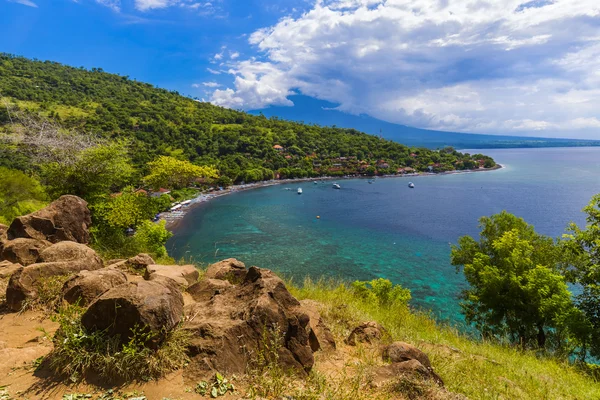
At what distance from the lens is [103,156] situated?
16297 millimetres

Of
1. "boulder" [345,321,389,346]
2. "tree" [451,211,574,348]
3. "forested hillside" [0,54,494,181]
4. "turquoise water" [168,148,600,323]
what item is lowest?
"turquoise water" [168,148,600,323]

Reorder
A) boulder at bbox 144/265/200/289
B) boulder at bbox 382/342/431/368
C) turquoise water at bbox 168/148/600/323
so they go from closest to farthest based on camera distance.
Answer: boulder at bbox 382/342/431/368
boulder at bbox 144/265/200/289
turquoise water at bbox 168/148/600/323

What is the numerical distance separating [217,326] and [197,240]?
42.5 m

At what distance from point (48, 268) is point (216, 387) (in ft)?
16.0

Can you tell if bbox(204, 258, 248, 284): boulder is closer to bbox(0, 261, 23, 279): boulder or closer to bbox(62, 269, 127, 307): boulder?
bbox(62, 269, 127, 307): boulder

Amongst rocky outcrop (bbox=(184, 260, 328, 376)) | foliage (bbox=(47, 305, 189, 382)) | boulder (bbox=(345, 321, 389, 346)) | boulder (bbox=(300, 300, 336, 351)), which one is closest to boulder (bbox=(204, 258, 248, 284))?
rocky outcrop (bbox=(184, 260, 328, 376))

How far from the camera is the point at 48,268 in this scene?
6.15 metres

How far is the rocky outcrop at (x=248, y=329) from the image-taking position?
418 centimetres

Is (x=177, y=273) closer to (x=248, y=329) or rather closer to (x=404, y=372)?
(x=248, y=329)

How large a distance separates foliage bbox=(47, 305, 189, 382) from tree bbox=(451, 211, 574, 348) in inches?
542

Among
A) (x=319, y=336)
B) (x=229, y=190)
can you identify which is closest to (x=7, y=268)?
(x=319, y=336)

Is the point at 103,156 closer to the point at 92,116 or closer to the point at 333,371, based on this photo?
the point at 333,371

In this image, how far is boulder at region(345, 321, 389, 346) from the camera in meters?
6.16

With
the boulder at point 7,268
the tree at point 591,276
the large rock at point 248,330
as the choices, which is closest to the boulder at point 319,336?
the large rock at point 248,330
